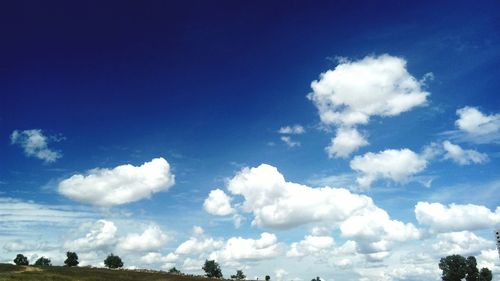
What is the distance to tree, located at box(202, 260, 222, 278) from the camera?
165250mm

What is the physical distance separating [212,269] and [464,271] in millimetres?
97154

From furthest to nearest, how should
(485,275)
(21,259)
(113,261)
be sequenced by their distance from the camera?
(485,275), (113,261), (21,259)

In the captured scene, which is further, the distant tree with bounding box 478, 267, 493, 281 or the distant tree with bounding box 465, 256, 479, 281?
the distant tree with bounding box 465, 256, 479, 281

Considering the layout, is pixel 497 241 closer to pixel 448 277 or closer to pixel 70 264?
pixel 448 277

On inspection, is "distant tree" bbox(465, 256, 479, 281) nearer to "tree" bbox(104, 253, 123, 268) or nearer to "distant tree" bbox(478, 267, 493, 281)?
"distant tree" bbox(478, 267, 493, 281)

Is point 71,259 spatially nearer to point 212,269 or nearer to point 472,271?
point 212,269

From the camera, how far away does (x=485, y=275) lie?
182000 millimetres

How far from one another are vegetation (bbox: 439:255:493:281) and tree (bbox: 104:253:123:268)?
123m

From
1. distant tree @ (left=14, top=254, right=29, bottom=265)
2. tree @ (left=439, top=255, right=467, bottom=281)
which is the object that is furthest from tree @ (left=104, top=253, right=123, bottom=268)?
tree @ (left=439, top=255, right=467, bottom=281)

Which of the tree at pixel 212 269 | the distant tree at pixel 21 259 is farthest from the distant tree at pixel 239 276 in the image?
the distant tree at pixel 21 259

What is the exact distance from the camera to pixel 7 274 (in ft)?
324

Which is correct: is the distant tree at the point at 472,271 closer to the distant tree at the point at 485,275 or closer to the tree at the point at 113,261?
the distant tree at the point at 485,275

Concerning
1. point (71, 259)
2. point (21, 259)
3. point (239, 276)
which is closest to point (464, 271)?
point (239, 276)

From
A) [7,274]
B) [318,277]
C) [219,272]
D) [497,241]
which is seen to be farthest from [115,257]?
[497,241]
